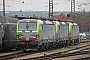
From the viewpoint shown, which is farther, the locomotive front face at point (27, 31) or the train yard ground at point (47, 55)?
the locomotive front face at point (27, 31)

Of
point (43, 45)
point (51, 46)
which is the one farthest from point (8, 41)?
point (51, 46)

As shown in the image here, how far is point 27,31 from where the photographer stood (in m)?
28.3

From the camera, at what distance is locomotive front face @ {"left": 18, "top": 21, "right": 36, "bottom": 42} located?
28.0 metres

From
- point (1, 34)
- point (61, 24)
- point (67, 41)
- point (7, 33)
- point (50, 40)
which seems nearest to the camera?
point (1, 34)

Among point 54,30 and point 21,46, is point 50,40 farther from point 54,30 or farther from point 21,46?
point 21,46

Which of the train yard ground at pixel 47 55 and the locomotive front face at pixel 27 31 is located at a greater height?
the locomotive front face at pixel 27 31

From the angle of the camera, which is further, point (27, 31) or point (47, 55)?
point (27, 31)

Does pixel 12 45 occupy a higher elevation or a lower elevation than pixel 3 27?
lower

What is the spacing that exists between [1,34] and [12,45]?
3.27 metres

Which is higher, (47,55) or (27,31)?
(27,31)

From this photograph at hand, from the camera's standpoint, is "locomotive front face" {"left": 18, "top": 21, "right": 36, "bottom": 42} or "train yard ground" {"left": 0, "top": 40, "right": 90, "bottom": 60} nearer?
"train yard ground" {"left": 0, "top": 40, "right": 90, "bottom": 60}

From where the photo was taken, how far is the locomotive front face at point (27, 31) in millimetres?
28031

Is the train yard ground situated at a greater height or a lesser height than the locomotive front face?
lesser

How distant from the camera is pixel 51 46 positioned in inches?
1388
